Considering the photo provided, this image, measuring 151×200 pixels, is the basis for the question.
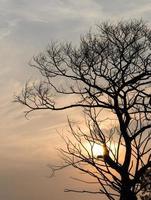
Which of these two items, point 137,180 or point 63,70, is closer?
point 137,180

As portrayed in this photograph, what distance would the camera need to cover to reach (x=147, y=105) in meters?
17.2

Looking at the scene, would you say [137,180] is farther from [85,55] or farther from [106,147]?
[85,55]

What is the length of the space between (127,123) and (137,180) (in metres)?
2.06

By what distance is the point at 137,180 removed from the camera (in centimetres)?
1636

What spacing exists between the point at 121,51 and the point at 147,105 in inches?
95.4

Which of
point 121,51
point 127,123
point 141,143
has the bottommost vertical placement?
point 141,143

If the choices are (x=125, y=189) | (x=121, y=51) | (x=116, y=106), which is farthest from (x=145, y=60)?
(x=125, y=189)

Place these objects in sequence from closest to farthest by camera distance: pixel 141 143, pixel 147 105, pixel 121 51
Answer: pixel 141 143 < pixel 147 105 < pixel 121 51

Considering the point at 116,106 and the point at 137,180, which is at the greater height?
the point at 116,106

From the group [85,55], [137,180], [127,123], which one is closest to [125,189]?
[137,180]

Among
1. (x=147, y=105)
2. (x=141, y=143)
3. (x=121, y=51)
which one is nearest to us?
(x=141, y=143)

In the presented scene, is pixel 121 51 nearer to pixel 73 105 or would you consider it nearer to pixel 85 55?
pixel 85 55

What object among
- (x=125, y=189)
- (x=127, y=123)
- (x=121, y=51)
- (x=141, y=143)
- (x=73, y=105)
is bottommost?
(x=125, y=189)

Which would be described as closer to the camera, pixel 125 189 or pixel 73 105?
pixel 125 189
